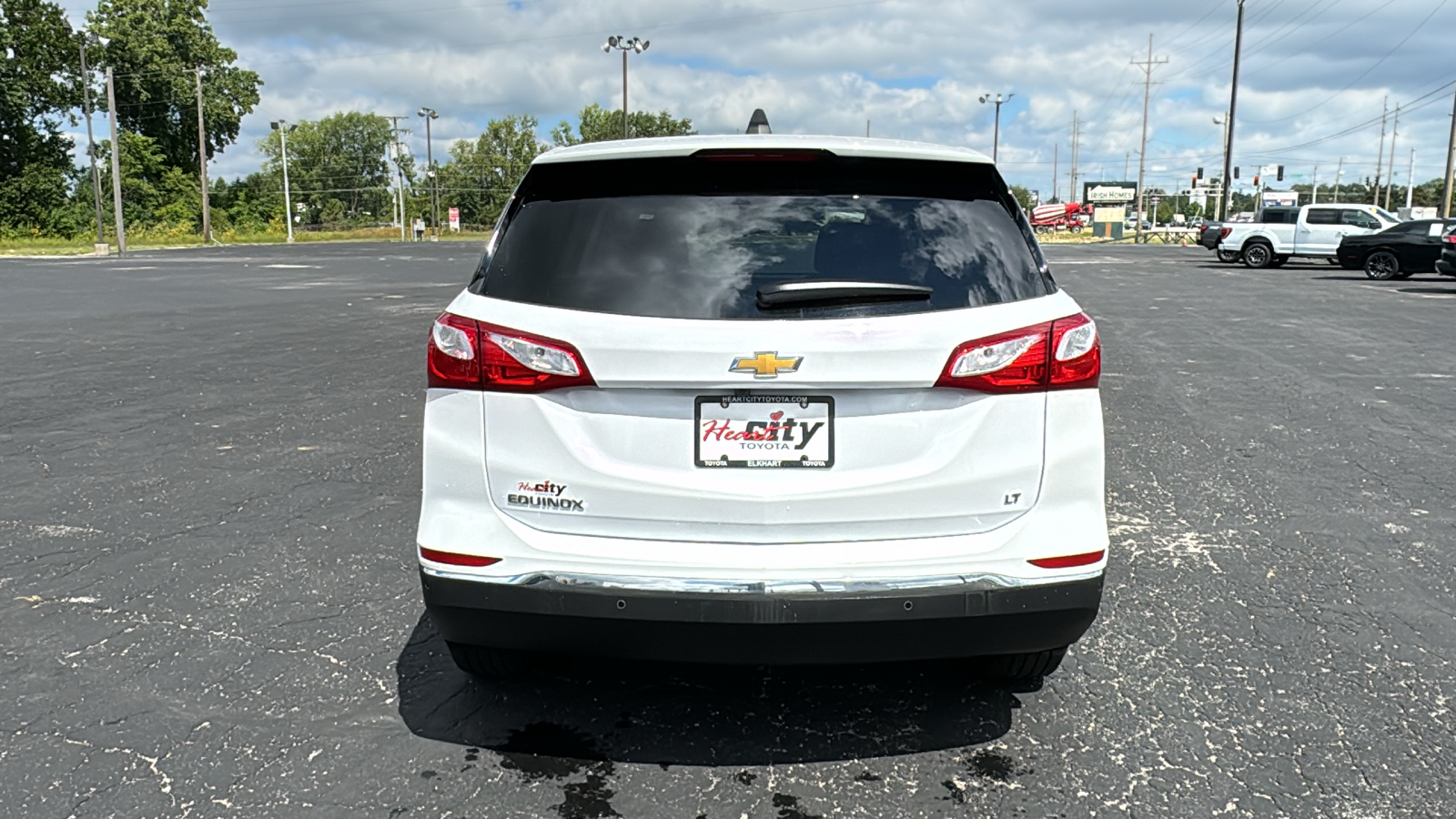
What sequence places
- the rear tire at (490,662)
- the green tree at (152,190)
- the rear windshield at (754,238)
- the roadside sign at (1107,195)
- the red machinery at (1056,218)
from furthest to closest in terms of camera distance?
the roadside sign at (1107,195)
the red machinery at (1056,218)
the green tree at (152,190)
the rear tire at (490,662)
the rear windshield at (754,238)

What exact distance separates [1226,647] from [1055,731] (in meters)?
1.05

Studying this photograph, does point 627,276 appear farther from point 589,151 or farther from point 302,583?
point 302,583

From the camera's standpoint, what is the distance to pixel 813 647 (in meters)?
2.71

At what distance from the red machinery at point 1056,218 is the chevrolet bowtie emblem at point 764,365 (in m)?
90.6

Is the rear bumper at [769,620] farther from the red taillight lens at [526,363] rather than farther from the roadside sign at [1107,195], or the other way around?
the roadside sign at [1107,195]

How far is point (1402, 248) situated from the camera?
24.5 metres

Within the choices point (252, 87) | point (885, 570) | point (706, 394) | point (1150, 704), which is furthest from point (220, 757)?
point (252, 87)

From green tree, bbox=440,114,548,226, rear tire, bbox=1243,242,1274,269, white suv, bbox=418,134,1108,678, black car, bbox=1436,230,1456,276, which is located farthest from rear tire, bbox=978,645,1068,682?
green tree, bbox=440,114,548,226

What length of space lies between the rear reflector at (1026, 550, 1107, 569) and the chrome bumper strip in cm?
5

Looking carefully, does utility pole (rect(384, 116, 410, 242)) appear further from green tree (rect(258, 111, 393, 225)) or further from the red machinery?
the red machinery

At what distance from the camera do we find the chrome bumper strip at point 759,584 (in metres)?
2.65

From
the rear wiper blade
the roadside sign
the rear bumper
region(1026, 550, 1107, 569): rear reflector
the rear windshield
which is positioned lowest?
the rear bumper

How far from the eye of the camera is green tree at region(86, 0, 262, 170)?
259ft

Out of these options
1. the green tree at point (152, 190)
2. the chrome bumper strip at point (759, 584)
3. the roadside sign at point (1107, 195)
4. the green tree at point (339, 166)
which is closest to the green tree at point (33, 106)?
the green tree at point (152, 190)
